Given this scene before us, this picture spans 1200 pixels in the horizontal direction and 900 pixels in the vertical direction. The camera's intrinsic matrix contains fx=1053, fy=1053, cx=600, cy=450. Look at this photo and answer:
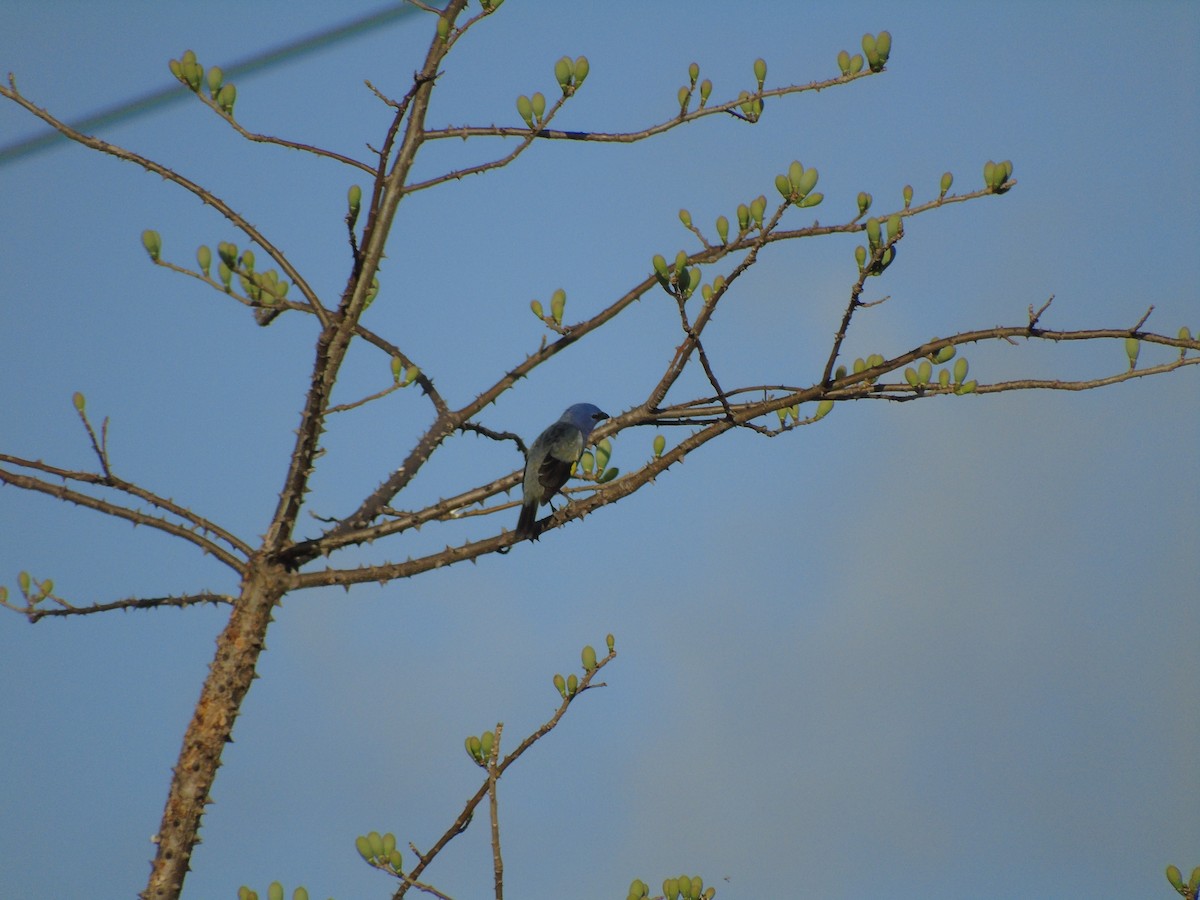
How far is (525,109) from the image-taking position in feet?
16.6

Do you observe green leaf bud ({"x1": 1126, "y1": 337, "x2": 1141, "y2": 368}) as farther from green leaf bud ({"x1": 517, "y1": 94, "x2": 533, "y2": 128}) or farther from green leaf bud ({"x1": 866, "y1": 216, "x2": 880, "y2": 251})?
green leaf bud ({"x1": 517, "y1": 94, "x2": 533, "y2": 128})

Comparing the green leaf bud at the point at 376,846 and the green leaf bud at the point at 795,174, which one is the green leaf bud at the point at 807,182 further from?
the green leaf bud at the point at 376,846

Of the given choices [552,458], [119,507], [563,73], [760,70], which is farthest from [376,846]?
[552,458]

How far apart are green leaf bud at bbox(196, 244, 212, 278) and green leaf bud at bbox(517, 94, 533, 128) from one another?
1.64 meters

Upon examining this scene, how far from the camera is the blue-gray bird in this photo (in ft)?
26.5

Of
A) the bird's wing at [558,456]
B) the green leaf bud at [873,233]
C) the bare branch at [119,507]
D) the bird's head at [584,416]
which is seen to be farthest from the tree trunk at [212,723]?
the bird's head at [584,416]

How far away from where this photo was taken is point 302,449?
16.1 ft

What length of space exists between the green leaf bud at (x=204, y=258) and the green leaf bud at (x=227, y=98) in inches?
25.3

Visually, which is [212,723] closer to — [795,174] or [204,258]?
[204,258]

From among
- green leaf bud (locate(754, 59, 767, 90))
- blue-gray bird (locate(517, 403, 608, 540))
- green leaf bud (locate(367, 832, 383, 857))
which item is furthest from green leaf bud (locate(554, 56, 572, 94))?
green leaf bud (locate(367, 832, 383, 857))

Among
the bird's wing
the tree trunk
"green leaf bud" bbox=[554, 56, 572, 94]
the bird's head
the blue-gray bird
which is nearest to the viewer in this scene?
the tree trunk

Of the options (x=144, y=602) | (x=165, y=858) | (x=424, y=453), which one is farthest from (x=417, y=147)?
(x=165, y=858)

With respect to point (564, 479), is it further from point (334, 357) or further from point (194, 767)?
point (194, 767)

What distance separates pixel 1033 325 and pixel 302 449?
3.33 m
